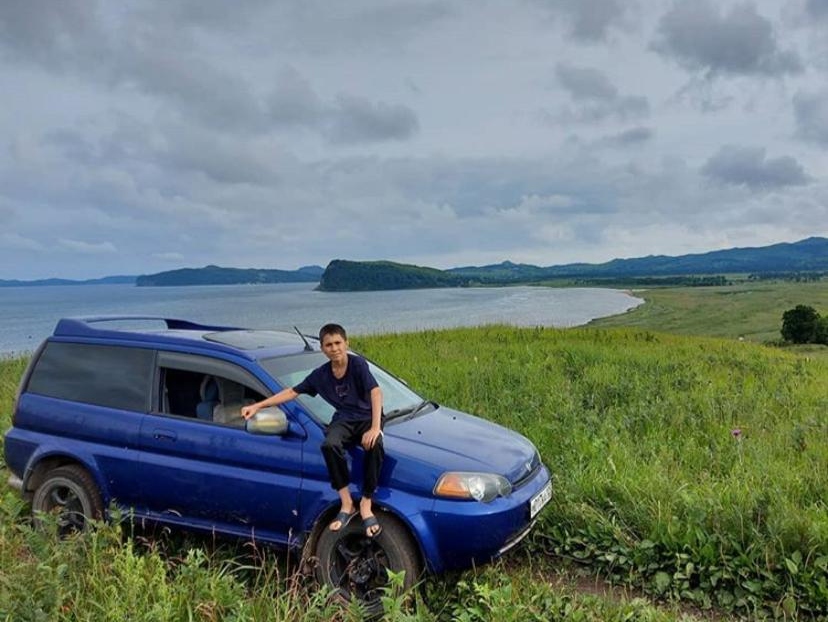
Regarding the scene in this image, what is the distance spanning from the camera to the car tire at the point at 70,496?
4652 mm

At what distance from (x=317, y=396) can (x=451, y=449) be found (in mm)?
1093

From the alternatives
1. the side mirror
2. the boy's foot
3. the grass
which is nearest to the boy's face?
the side mirror

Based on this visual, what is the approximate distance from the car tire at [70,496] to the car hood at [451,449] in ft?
7.66

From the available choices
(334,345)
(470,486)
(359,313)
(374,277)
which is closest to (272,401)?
(334,345)

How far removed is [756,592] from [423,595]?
2.08 metres

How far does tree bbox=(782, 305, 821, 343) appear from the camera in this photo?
179 ft

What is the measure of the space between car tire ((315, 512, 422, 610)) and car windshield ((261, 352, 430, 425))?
2.54 ft

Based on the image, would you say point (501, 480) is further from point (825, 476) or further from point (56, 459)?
point (56, 459)

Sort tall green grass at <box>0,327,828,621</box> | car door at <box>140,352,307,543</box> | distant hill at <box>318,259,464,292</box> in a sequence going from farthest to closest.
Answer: distant hill at <box>318,259,464,292</box>, car door at <box>140,352,307,543</box>, tall green grass at <box>0,327,828,621</box>

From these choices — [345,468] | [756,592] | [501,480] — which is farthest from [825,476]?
[345,468]

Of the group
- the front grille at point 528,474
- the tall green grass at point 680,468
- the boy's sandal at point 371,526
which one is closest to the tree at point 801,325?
the tall green grass at point 680,468

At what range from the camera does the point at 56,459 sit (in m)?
4.90

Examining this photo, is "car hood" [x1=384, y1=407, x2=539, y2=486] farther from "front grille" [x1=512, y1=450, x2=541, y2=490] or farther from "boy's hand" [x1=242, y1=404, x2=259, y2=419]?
"boy's hand" [x1=242, y1=404, x2=259, y2=419]

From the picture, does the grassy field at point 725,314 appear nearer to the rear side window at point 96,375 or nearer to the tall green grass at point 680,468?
the tall green grass at point 680,468
